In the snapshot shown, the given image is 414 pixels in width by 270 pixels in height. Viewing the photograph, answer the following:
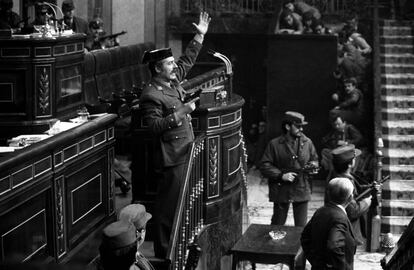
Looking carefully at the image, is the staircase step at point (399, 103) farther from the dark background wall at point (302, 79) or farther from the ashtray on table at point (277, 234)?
the ashtray on table at point (277, 234)

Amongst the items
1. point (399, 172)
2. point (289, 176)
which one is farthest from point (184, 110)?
point (399, 172)

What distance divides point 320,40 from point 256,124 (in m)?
2.61

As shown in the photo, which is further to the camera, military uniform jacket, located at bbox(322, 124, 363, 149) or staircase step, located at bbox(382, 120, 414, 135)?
military uniform jacket, located at bbox(322, 124, 363, 149)

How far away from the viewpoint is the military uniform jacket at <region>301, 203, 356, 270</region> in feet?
24.6

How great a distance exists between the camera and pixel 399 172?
14.5m

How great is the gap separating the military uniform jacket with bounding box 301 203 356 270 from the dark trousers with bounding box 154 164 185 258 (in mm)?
1521

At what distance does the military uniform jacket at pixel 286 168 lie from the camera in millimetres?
12102

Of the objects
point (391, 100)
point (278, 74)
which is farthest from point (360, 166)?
point (278, 74)

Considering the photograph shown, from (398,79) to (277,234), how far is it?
295 inches

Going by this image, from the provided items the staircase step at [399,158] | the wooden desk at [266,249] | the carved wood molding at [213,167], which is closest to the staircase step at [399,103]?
the staircase step at [399,158]

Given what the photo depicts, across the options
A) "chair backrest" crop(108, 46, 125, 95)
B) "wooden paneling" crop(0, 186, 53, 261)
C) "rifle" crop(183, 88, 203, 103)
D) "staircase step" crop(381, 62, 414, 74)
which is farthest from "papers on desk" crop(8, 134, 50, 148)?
"staircase step" crop(381, 62, 414, 74)

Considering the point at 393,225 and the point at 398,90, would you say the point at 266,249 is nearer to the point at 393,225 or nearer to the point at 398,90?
the point at 393,225

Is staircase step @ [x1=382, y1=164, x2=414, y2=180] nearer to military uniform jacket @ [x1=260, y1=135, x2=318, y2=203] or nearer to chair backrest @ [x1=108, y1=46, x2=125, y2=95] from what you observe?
military uniform jacket @ [x1=260, y1=135, x2=318, y2=203]

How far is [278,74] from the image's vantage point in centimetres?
1823
